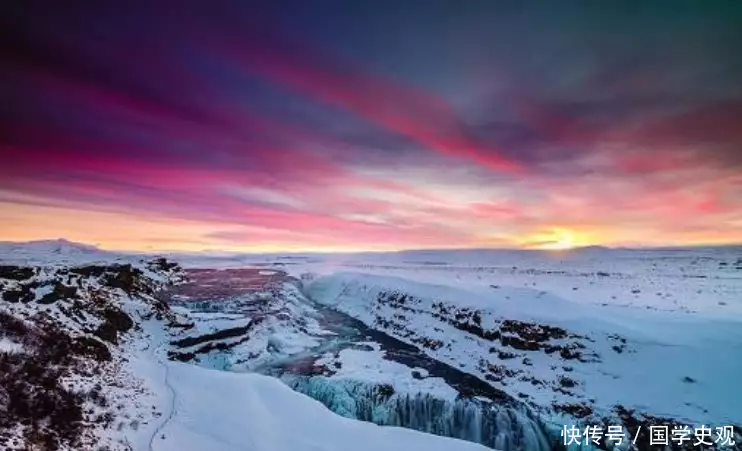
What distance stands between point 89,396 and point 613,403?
76.8 ft

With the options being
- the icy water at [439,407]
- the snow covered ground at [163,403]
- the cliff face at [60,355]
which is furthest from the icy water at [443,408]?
the cliff face at [60,355]

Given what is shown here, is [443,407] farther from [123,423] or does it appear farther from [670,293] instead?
[670,293]

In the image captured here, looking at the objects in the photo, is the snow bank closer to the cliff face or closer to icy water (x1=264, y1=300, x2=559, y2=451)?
the cliff face

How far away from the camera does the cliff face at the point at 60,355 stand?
13.3m

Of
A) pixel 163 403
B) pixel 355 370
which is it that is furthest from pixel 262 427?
pixel 355 370

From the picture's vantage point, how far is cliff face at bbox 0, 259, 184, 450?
1330cm

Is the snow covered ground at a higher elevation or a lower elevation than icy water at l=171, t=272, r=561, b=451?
higher

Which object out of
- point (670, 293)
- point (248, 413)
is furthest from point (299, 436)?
point (670, 293)

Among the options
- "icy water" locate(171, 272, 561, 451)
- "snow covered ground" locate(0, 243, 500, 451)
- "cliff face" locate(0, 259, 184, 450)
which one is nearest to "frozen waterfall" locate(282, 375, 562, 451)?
"icy water" locate(171, 272, 561, 451)

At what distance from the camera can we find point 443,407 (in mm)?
22156

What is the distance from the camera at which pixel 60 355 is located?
1847cm

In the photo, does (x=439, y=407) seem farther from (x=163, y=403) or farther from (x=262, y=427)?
(x=163, y=403)

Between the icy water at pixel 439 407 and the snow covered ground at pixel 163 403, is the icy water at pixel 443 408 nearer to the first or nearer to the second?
the icy water at pixel 439 407

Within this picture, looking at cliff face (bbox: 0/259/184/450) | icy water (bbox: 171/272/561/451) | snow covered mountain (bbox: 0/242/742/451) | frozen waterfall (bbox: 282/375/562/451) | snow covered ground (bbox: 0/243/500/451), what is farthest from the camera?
Result: icy water (bbox: 171/272/561/451)
